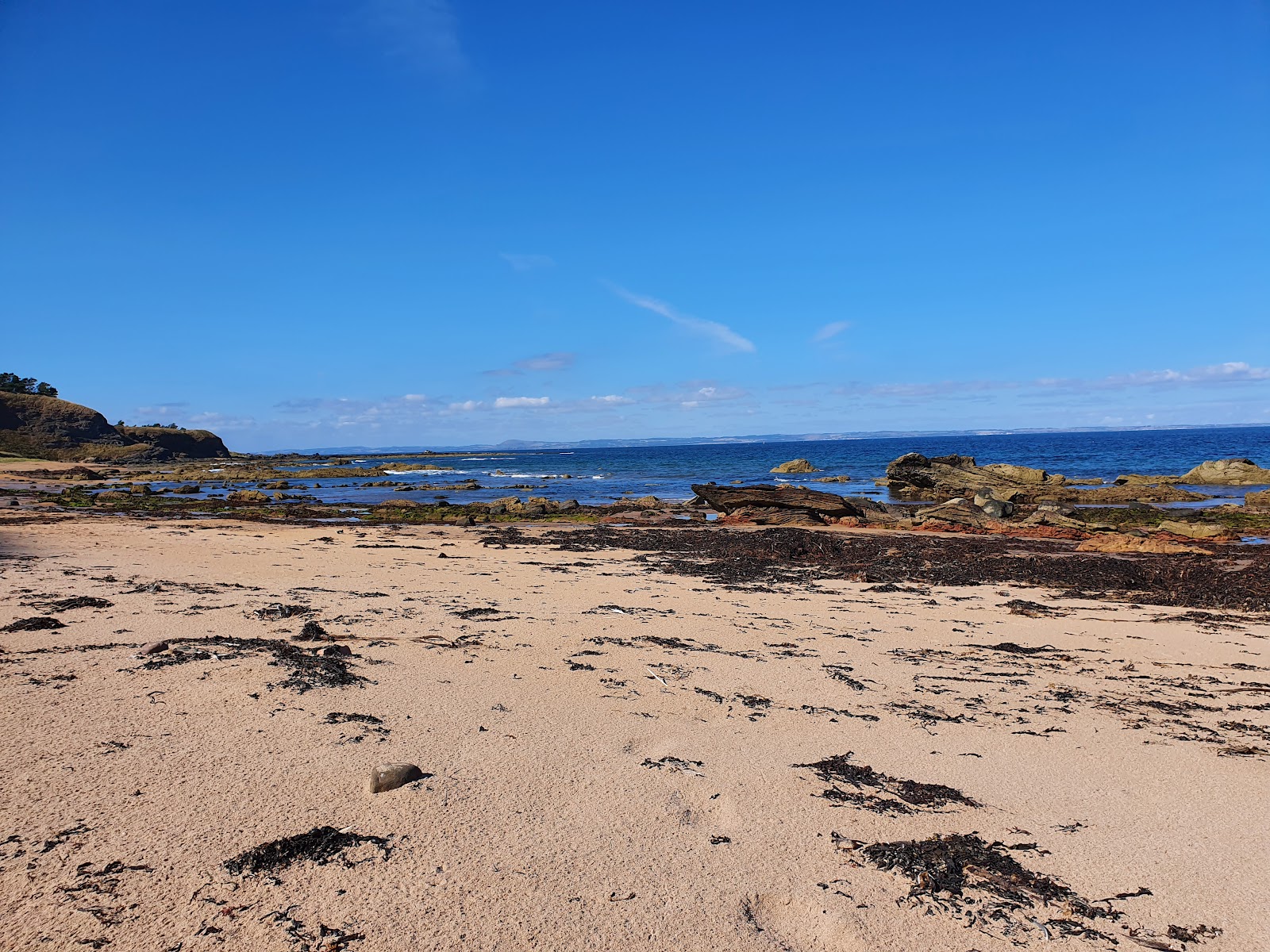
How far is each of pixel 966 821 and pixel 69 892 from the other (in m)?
4.37

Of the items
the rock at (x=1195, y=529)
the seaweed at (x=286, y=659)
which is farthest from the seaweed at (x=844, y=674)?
the rock at (x=1195, y=529)

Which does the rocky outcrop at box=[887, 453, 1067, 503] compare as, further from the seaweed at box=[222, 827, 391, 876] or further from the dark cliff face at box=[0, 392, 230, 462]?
the dark cliff face at box=[0, 392, 230, 462]

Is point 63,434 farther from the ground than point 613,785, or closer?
farther from the ground

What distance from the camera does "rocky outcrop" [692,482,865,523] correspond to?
25.0 metres

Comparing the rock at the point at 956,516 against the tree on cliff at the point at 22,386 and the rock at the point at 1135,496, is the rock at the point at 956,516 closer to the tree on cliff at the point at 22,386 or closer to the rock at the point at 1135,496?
the rock at the point at 1135,496

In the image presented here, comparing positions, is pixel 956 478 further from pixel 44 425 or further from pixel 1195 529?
pixel 44 425

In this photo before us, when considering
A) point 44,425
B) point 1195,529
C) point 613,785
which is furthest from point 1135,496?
point 44,425

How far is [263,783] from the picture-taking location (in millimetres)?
4047

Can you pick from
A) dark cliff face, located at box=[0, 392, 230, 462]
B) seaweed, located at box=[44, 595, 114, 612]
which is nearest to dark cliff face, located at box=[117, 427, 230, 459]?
dark cliff face, located at box=[0, 392, 230, 462]

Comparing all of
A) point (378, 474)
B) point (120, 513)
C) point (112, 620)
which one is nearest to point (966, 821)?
point (112, 620)

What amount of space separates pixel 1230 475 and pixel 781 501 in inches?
1290

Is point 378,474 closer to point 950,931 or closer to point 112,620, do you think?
point 112,620

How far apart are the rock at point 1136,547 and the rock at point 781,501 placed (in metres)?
8.16

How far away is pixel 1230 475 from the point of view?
4084cm
